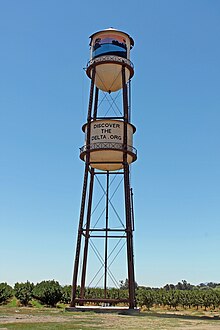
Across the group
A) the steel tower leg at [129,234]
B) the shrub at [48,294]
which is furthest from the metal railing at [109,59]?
the shrub at [48,294]

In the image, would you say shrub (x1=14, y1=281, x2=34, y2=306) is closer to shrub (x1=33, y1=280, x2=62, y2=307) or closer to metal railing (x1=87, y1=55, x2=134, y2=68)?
A: shrub (x1=33, y1=280, x2=62, y2=307)

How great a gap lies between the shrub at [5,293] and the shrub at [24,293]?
732 millimetres

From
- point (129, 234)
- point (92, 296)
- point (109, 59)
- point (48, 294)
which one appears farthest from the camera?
point (92, 296)

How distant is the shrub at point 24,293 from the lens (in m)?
48.0

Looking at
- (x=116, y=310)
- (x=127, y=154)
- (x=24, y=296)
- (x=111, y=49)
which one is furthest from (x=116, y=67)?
(x=24, y=296)

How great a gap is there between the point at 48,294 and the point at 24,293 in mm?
2567

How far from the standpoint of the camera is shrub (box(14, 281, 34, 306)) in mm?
48031

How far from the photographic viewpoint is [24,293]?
4819cm

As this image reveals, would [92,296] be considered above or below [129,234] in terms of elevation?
below

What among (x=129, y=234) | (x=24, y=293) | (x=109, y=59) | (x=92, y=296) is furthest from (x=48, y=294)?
(x=109, y=59)

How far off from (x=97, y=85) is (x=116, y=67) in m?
2.32

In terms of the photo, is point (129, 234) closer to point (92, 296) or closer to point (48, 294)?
point (48, 294)

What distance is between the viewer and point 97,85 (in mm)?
39562

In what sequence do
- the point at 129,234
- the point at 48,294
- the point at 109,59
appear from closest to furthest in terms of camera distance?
the point at 129,234 → the point at 109,59 → the point at 48,294
